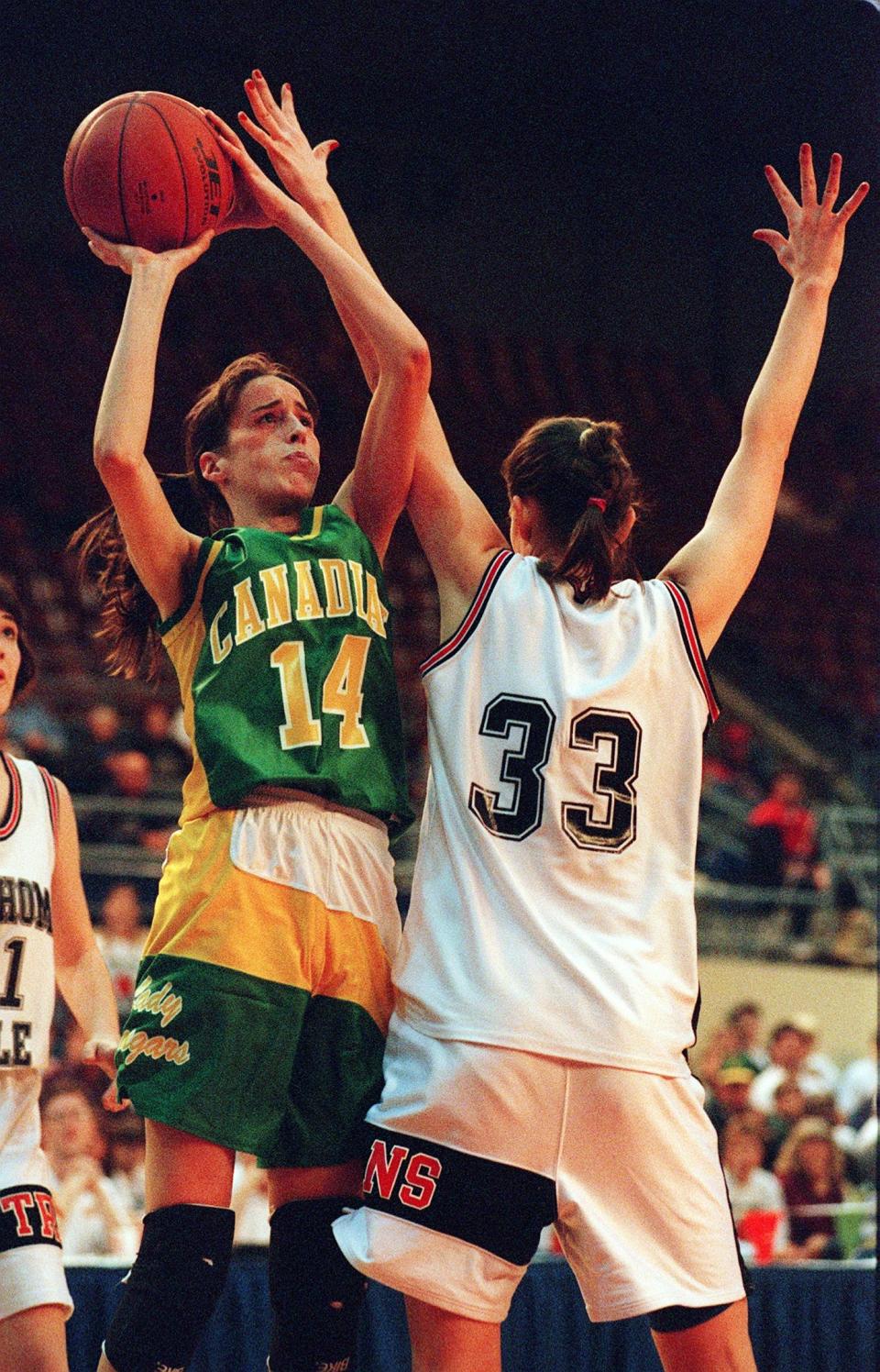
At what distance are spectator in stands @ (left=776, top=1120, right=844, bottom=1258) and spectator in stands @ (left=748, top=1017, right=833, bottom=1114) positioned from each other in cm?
75

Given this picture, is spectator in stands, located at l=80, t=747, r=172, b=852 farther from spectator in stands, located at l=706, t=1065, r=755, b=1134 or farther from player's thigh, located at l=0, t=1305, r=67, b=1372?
player's thigh, located at l=0, t=1305, r=67, b=1372

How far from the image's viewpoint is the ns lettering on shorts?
280 centimetres

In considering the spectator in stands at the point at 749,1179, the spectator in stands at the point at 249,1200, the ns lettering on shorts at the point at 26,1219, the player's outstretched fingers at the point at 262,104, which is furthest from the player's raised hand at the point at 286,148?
the spectator in stands at the point at 749,1179

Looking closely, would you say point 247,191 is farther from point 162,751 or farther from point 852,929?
point 852,929

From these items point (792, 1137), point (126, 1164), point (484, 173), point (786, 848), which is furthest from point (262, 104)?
point (786, 848)

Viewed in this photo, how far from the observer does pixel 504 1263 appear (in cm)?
227

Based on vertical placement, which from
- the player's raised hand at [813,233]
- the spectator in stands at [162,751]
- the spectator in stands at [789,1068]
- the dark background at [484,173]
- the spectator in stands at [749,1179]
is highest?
the dark background at [484,173]

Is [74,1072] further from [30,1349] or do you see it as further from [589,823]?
[589,823]

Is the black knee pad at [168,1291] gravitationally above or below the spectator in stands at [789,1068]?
above

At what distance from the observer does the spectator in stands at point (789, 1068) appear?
8.00 m

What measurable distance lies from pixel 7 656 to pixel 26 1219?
1025 millimetres

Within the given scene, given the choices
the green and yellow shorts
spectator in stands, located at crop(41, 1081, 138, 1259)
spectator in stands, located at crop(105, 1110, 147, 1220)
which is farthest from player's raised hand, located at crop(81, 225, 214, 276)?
spectator in stands, located at crop(105, 1110, 147, 1220)

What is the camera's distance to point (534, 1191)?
2258 millimetres

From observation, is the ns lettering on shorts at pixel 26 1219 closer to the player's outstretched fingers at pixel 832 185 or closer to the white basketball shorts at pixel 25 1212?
the white basketball shorts at pixel 25 1212
